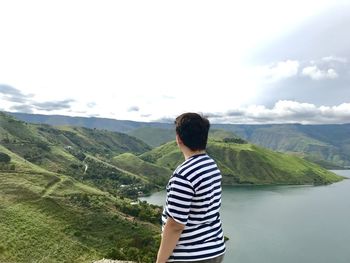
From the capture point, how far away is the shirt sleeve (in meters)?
5.82

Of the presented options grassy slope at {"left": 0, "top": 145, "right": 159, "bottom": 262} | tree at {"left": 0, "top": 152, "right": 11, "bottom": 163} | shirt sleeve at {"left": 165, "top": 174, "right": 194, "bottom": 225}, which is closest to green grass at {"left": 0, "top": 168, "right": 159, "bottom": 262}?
grassy slope at {"left": 0, "top": 145, "right": 159, "bottom": 262}

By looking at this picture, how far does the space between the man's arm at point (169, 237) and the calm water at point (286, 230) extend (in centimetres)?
8666

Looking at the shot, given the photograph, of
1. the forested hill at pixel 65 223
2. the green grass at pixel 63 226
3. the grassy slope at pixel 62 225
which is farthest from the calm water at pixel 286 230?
the green grass at pixel 63 226

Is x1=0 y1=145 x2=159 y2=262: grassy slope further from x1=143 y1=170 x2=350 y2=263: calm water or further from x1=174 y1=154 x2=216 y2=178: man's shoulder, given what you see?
x1=174 y1=154 x2=216 y2=178: man's shoulder

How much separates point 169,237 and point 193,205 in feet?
2.02

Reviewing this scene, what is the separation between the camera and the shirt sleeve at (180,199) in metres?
5.82

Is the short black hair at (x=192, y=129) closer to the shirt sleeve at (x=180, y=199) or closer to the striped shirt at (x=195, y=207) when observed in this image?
the striped shirt at (x=195, y=207)

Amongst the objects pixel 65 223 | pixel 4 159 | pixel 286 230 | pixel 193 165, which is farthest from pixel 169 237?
pixel 4 159

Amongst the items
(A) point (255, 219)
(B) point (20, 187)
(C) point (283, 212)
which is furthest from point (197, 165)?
(C) point (283, 212)

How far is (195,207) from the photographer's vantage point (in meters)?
6.06

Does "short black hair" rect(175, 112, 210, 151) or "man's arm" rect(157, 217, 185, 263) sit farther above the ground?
"short black hair" rect(175, 112, 210, 151)

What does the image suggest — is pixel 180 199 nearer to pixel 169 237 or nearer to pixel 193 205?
pixel 193 205

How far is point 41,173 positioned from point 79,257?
64260mm

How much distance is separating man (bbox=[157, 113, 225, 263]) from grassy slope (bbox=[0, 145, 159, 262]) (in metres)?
62.3
